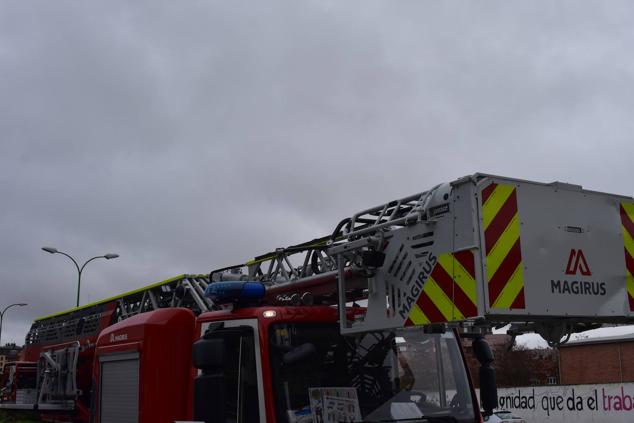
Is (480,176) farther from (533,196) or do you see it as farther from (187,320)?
(187,320)

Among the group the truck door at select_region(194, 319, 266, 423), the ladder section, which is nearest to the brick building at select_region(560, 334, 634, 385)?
the ladder section

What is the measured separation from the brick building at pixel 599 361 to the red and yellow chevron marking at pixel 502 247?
39.0 m

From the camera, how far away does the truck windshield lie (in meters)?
4.93

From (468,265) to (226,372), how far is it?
1853 mm

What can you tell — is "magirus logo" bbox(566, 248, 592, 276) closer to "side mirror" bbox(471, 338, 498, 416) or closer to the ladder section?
"side mirror" bbox(471, 338, 498, 416)

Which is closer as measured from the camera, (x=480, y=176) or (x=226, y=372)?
(x=480, y=176)

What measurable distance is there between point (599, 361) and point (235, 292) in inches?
1650

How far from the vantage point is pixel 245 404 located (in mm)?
4887

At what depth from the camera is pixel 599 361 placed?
42531 millimetres

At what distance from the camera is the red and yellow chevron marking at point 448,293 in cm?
425

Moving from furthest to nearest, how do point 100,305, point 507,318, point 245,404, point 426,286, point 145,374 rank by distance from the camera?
point 100,305 → point 145,374 → point 245,404 → point 426,286 → point 507,318

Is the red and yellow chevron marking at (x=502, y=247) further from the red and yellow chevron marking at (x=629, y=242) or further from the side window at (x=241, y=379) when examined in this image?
the side window at (x=241, y=379)

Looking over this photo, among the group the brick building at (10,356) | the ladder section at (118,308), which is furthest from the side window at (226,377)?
the brick building at (10,356)

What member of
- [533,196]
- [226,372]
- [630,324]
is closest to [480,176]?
[533,196]
